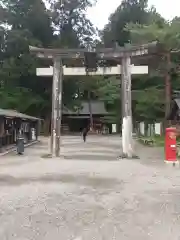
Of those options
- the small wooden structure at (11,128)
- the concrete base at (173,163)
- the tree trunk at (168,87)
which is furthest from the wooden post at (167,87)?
the concrete base at (173,163)

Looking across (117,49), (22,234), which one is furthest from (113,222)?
(117,49)

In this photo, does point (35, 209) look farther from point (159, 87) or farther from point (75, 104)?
point (75, 104)

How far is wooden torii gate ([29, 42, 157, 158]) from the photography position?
18.9 metres

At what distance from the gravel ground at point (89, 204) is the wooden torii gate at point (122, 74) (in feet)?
18.2

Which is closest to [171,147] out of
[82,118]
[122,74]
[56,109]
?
[122,74]

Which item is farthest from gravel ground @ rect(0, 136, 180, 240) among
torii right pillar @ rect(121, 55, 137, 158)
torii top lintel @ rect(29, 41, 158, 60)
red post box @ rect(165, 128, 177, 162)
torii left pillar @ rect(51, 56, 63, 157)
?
torii top lintel @ rect(29, 41, 158, 60)

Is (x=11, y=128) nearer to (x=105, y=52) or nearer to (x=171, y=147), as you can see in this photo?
(x=105, y=52)

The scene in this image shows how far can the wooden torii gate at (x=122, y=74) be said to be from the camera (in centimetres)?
1889

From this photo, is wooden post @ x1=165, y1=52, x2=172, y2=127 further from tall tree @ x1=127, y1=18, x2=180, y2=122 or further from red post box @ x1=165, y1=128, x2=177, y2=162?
red post box @ x1=165, y1=128, x2=177, y2=162

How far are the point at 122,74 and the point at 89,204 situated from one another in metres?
12.3

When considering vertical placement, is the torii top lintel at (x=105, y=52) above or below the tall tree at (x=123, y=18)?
below

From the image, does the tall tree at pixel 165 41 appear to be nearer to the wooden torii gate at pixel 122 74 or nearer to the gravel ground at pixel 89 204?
the wooden torii gate at pixel 122 74

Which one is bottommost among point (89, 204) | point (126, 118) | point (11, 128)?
point (89, 204)

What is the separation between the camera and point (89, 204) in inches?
311
